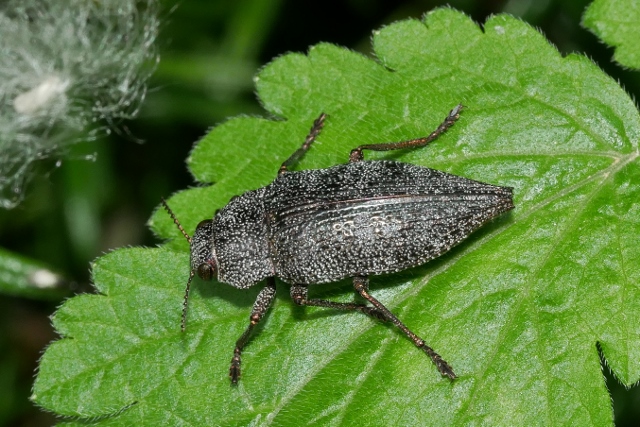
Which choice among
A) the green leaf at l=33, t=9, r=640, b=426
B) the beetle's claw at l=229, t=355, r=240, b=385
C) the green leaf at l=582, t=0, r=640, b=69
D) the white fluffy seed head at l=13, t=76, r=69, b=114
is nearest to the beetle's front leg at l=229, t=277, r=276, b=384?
Answer: the beetle's claw at l=229, t=355, r=240, b=385

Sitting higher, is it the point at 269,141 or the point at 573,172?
the point at 573,172

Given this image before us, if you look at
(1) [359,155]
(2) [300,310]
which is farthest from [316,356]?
(1) [359,155]

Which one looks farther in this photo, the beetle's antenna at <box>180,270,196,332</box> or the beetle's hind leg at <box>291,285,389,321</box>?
the beetle's antenna at <box>180,270,196,332</box>

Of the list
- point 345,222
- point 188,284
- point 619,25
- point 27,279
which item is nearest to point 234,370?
point 188,284

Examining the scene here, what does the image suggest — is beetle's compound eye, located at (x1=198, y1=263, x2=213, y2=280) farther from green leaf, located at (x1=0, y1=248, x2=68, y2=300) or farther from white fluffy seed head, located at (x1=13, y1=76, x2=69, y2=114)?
white fluffy seed head, located at (x1=13, y1=76, x2=69, y2=114)

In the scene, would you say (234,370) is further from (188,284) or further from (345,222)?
(345,222)

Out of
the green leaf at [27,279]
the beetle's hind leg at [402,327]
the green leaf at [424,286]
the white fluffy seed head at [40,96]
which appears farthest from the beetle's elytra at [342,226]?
the white fluffy seed head at [40,96]

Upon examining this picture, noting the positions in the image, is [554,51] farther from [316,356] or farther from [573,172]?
[316,356]
